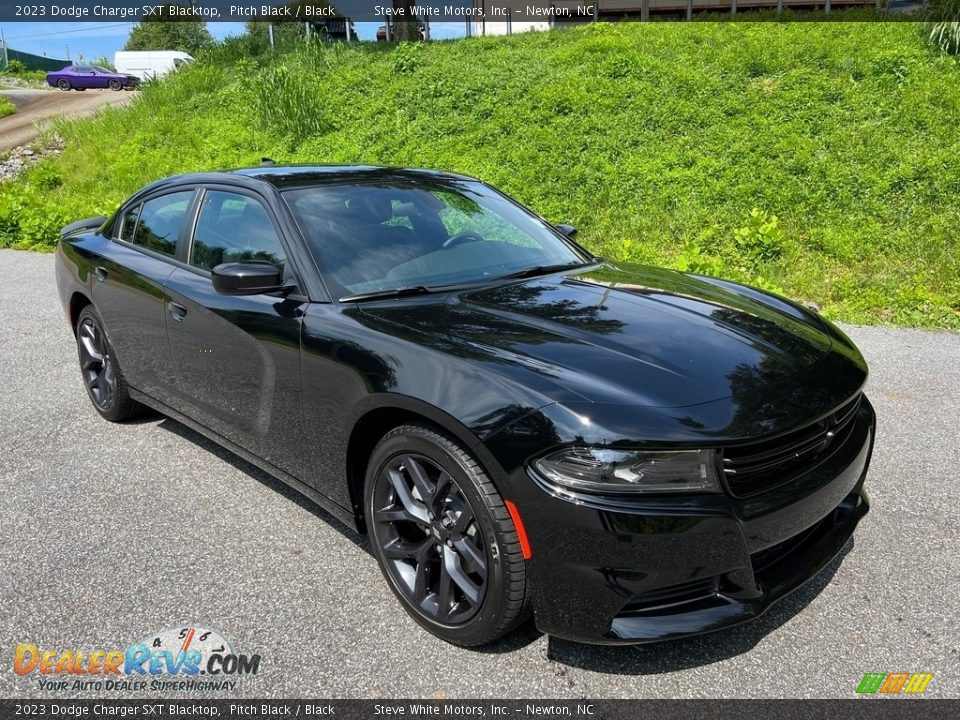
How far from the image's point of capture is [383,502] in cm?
266

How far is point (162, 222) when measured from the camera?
13.3ft

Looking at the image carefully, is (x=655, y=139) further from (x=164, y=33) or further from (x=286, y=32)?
(x=164, y=33)

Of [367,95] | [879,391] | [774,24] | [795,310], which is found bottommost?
[879,391]

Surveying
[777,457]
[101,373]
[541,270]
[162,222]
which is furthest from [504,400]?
[101,373]

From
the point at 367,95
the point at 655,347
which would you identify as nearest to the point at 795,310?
the point at 655,347

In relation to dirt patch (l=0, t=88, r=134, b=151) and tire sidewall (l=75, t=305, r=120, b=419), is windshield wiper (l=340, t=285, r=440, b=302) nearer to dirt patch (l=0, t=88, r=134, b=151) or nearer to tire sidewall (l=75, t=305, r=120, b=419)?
tire sidewall (l=75, t=305, r=120, b=419)

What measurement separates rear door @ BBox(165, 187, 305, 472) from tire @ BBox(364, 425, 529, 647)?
1.88 ft

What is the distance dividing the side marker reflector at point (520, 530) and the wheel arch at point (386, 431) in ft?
0.19

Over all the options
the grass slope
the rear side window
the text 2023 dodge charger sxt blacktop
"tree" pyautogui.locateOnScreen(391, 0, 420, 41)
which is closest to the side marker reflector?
the text 2023 dodge charger sxt blacktop

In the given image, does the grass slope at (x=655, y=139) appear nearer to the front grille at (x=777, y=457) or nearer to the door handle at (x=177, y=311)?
the front grille at (x=777, y=457)

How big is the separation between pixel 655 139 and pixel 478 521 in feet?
30.4

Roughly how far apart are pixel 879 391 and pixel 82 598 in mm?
4610

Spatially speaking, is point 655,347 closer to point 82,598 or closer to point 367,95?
point 82,598

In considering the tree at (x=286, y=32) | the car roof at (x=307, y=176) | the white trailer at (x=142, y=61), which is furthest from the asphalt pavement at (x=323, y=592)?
the white trailer at (x=142, y=61)
